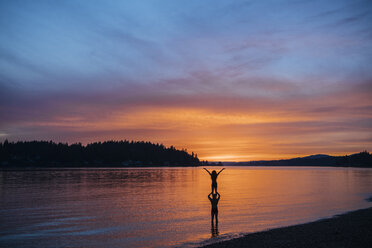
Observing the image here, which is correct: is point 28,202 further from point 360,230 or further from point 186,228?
point 360,230

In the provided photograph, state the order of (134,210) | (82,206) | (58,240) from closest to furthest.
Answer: (58,240)
(134,210)
(82,206)

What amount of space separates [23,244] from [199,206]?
2389cm

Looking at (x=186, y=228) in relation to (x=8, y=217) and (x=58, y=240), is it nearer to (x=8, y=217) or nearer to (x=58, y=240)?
(x=58, y=240)

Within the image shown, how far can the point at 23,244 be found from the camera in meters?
20.9

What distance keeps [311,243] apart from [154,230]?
13114mm

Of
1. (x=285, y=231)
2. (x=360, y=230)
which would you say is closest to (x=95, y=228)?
(x=285, y=231)

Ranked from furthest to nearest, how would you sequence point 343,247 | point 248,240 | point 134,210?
point 134,210, point 248,240, point 343,247

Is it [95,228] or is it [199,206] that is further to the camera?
[199,206]

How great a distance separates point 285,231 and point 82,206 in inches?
1088

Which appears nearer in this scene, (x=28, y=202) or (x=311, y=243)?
(x=311, y=243)

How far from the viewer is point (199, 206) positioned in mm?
40344

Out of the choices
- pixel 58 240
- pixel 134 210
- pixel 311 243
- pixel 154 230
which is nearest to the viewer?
pixel 311 243

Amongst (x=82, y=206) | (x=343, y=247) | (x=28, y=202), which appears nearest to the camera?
(x=343, y=247)

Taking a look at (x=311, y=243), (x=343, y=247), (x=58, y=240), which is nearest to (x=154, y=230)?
(x=58, y=240)
